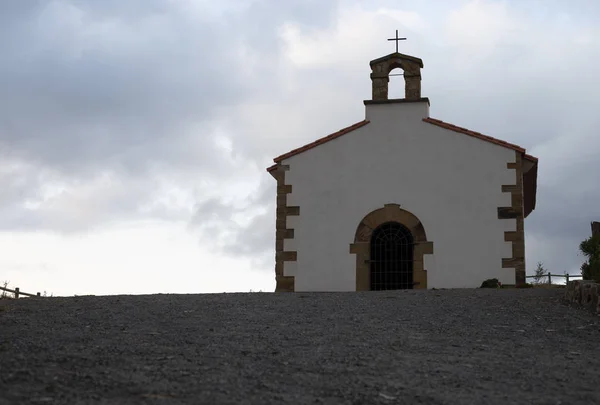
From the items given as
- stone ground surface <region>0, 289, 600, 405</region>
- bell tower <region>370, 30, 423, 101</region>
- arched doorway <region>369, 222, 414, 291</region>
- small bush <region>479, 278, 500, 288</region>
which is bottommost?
stone ground surface <region>0, 289, 600, 405</region>

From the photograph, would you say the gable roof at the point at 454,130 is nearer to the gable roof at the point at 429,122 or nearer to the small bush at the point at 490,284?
the gable roof at the point at 429,122

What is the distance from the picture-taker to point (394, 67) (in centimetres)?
2052

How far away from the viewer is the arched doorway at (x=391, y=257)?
1898 cm

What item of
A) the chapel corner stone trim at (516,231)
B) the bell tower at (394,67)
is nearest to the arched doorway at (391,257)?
the chapel corner stone trim at (516,231)

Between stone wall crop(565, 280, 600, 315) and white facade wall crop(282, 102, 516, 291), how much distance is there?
5168 mm

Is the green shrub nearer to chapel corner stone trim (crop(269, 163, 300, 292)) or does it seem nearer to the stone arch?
the stone arch

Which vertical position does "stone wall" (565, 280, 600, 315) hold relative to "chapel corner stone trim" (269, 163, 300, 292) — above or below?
below

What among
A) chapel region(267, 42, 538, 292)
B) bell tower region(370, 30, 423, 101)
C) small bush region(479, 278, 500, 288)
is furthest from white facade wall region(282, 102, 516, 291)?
bell tower region(370, 30, 423, 101)

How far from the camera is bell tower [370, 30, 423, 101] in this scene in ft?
66.7

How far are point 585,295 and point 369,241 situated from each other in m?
7.56

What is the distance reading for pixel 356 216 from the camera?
1934 cm

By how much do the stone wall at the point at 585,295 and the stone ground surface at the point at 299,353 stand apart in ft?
1.19

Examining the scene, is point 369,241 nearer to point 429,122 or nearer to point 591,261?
point 429,122

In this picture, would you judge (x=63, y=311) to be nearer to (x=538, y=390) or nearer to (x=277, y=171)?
(x=538, y=390)
